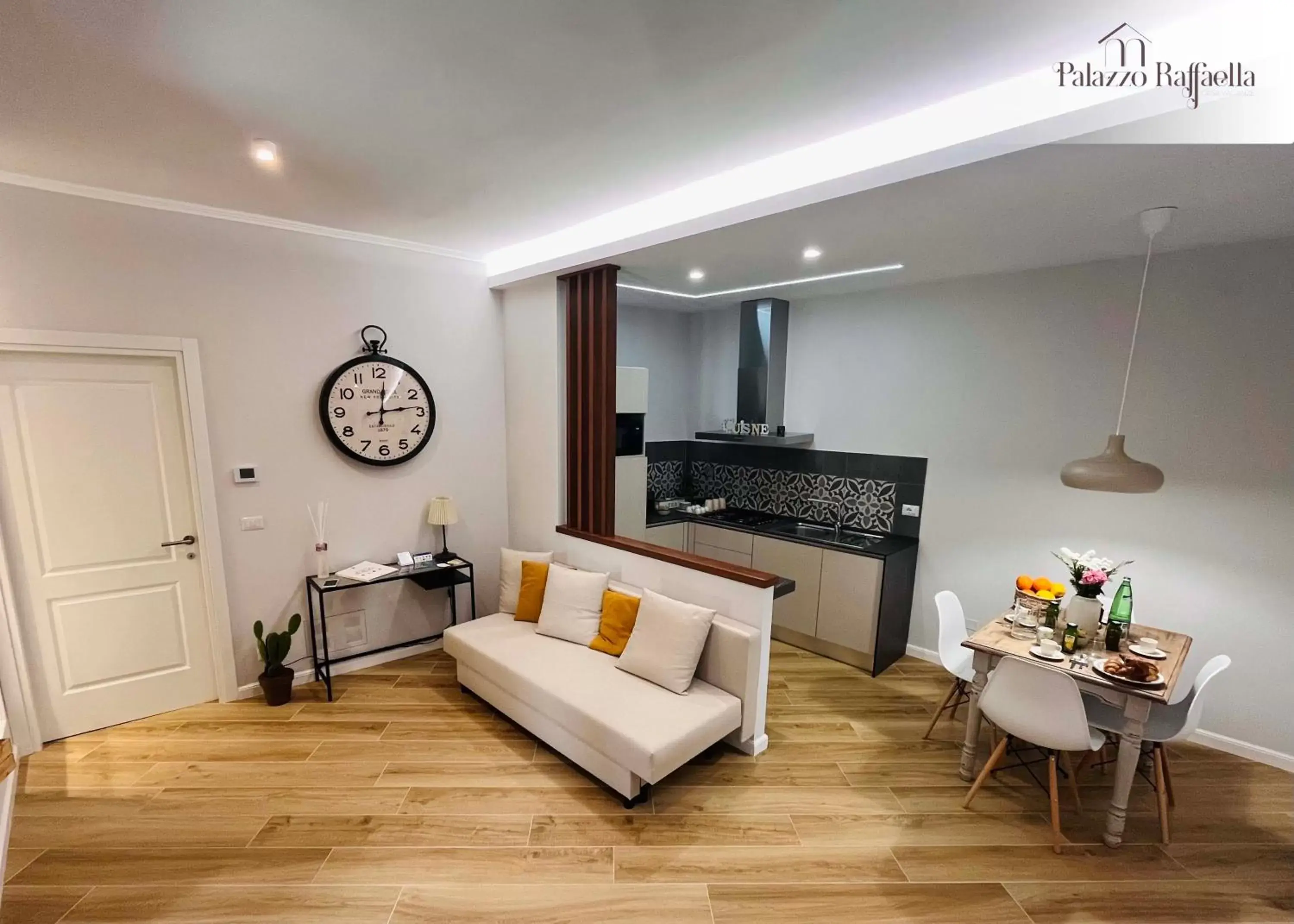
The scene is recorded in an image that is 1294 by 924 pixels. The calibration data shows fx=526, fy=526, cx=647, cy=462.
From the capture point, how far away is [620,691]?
2.68 metres

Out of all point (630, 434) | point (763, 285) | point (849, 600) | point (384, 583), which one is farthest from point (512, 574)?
point (763, 285)

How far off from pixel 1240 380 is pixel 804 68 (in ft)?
9.65

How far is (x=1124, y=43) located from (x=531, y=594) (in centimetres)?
361

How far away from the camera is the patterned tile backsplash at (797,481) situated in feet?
13.4

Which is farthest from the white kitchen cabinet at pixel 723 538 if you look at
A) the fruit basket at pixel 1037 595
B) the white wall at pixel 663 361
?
the fruit basket at pixel 1037 595

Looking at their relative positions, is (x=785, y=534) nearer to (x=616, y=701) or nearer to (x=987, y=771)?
(x=987, y=771)

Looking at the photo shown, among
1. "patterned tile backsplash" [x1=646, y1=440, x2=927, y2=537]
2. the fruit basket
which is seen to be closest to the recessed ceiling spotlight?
"patterned tile backsplash" [x1=646, y1=440, x2=927, y2=537]

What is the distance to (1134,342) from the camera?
2.97 metres

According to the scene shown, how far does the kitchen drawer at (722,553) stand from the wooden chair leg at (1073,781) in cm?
224

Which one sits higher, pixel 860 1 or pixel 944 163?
pixel 860 1

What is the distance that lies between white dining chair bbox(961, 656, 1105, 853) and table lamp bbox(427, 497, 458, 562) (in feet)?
11.0

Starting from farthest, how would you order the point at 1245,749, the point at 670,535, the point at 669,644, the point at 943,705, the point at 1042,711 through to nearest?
the point at 670,535 → the point at 943,705 → the point at 1245,749 → the point at 669,644 → the point at 1042,711

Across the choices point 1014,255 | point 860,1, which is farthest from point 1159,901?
point 860,1

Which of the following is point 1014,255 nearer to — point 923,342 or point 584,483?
point 923,342
